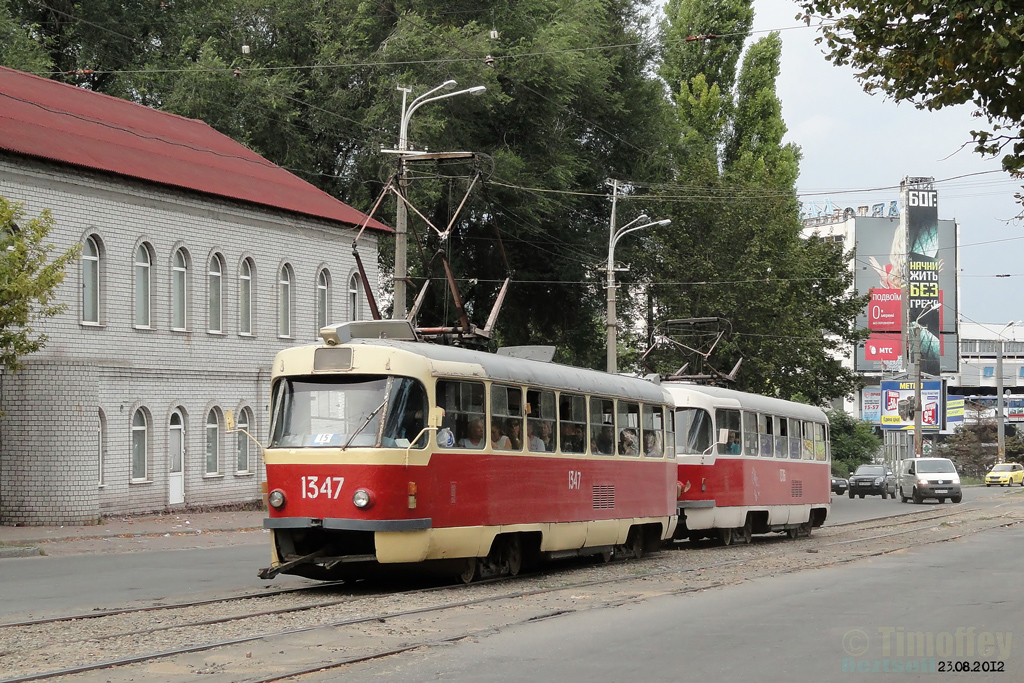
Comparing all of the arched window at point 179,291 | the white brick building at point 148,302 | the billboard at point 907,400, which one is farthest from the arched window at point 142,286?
the billboard at point 907,400

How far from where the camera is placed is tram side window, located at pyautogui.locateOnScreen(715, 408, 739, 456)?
81.5ft

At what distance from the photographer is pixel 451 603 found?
14.1 meters

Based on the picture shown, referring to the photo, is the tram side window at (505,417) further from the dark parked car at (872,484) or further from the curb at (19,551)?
the dark parked car at (872,484)

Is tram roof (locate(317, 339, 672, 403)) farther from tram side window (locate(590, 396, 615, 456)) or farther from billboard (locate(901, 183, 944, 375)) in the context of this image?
billboard (locate(901, 183, 944, 375))

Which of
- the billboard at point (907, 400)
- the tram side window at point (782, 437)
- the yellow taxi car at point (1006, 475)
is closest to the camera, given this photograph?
the tram side window at point (782, 437)

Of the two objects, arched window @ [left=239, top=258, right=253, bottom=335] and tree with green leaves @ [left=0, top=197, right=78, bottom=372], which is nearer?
tree with green leaves @ [left=0, top=197, right=78, bottom=372]

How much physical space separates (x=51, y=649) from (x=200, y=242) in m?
23.6

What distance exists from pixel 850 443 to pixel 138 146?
58.4 m

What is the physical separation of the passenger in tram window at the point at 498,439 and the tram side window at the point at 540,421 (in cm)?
59

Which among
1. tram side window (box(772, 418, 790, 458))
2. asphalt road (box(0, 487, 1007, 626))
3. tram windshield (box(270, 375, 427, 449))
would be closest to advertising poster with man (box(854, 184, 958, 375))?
tram side window (box(772, 418, 790, 458))

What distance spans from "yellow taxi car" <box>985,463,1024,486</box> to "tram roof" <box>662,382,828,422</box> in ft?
198

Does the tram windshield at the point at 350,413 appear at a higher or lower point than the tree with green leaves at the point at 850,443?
higher

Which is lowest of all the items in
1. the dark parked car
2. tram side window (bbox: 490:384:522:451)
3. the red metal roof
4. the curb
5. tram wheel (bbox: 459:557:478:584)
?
the dark parked car

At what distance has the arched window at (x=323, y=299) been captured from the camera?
38562 mm
